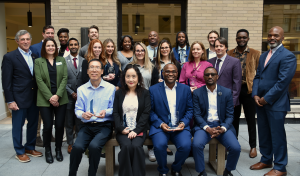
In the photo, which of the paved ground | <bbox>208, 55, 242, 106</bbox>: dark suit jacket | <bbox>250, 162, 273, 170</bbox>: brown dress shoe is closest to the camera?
the paved ground

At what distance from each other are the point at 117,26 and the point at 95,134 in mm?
3966

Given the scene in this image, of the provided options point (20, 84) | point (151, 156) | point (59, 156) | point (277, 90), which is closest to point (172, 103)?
point (151, 156)

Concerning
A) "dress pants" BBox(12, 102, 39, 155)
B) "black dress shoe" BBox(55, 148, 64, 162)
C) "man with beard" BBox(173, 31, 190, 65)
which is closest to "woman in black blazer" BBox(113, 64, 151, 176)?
"black dress shoe" BBox(55, 148, 64, 162)


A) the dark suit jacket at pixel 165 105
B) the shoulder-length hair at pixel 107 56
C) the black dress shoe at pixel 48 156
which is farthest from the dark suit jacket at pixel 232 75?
the black dress shoe at pixel 48 156

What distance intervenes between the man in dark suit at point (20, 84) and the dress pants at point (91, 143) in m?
1.27

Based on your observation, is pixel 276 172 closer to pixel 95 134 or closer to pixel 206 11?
pixel 95 134

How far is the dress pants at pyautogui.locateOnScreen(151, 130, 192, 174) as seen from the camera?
3568 millimetres

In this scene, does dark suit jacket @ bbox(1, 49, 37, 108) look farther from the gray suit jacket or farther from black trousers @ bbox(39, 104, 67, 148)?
the gray suit jacket

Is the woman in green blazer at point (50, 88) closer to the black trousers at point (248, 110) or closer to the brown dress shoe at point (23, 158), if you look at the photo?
the brown dress shoe at point (23, 158)

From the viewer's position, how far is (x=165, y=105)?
388 cm

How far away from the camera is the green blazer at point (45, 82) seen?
4.23 metres

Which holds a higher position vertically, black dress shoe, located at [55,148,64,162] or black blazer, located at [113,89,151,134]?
black blazer, located at [113,89,151,134]

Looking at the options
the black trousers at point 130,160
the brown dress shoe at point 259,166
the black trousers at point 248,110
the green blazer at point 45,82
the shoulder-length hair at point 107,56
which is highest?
the shoulder-length hair at point 107,56

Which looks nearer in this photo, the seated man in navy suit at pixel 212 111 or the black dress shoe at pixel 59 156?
the seated man in navy suit at pixel 212 111
